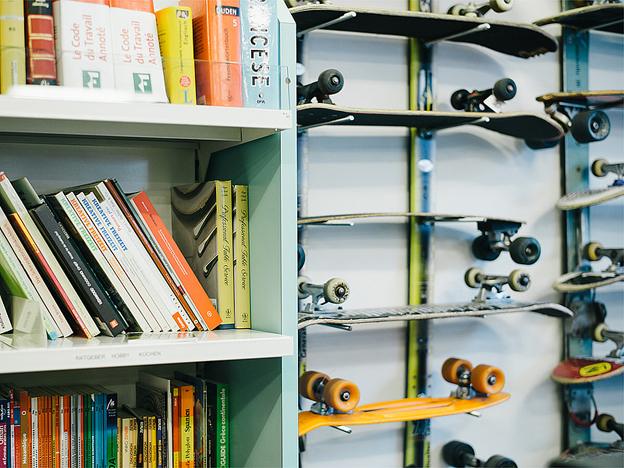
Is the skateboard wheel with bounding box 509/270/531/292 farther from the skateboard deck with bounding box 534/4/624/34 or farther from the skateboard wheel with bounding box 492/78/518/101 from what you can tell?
the skateboard deck with bounding box 534/4/624/34

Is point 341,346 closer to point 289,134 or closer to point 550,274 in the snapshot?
point 550,274

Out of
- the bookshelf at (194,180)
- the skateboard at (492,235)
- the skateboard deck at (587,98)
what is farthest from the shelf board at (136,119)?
the skateboard deck at (587,98)

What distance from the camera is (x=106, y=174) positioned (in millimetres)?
1834

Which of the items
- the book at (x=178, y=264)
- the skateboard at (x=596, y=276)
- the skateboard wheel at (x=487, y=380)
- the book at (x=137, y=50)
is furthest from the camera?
the skateboard at (x=596, y=276)

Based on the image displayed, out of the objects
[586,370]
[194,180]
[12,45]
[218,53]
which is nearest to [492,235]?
[586,370]

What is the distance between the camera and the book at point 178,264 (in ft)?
5.29

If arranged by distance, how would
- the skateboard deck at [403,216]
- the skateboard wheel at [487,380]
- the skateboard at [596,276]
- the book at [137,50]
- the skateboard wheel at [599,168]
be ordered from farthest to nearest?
the skateboard wheel at [599,168], the skateboard at [596,276], the skateboard wheel at [487,380], the skateboard deck at [403,216], the book at [137,50]

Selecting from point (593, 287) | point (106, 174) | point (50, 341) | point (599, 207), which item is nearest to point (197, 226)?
point (106, 174)

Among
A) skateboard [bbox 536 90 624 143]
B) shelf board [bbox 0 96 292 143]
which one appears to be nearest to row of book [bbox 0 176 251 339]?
shelf board [bbox 0 96 292 143]

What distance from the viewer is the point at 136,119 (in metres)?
1.42

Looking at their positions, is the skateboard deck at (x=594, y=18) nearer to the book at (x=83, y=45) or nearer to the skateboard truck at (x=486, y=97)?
the skateboard truck at (x=486, y=97)

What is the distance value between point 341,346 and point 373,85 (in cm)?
75

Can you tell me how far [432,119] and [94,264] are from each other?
3.61ft

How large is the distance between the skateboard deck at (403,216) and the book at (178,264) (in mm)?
537
